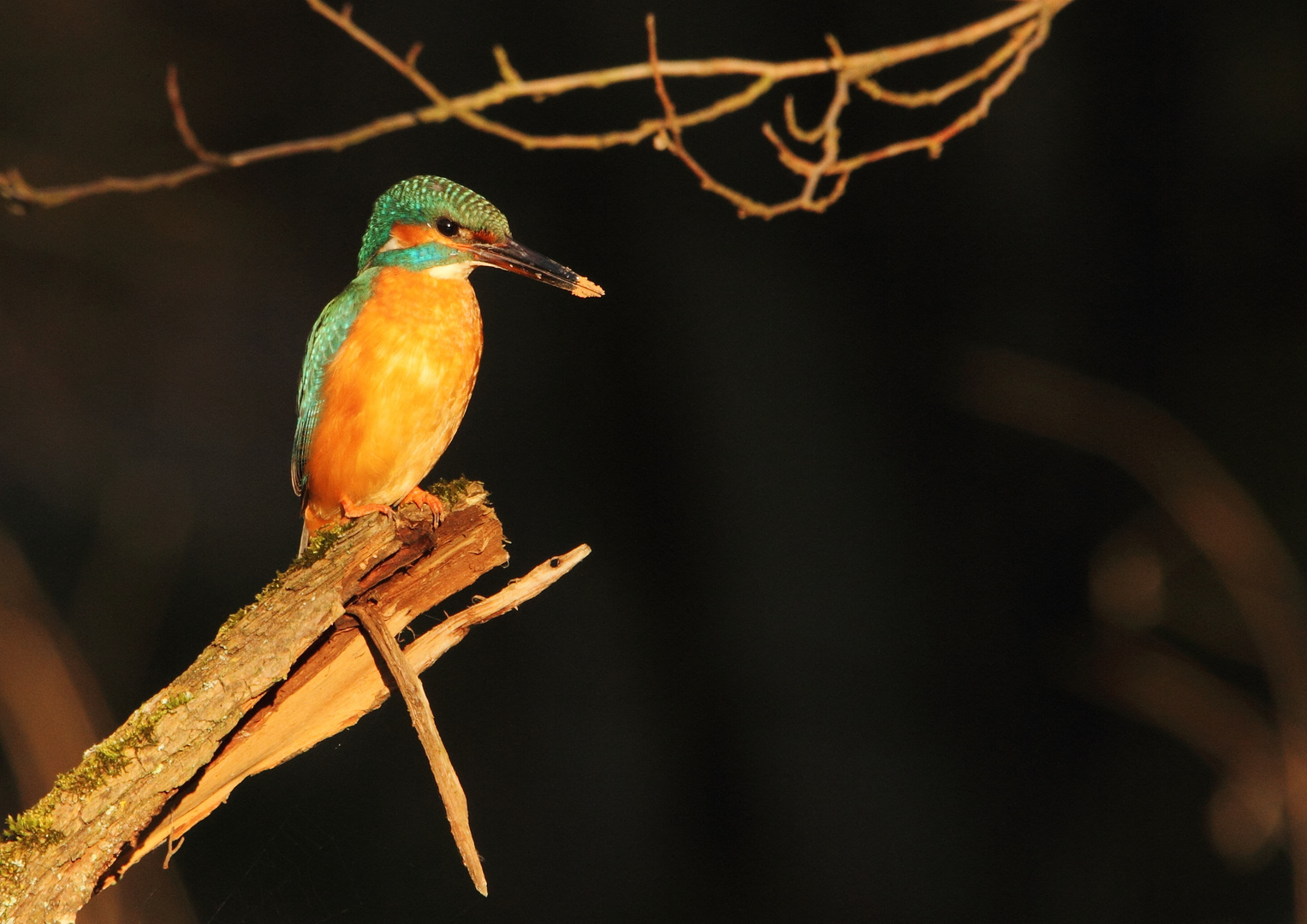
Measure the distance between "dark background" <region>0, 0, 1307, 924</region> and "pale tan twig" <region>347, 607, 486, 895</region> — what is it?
2.62 m

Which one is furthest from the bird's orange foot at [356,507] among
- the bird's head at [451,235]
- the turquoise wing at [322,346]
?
the bird's head at [451,235]

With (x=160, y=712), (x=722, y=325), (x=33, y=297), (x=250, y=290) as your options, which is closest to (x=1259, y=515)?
(x=722, y=325)

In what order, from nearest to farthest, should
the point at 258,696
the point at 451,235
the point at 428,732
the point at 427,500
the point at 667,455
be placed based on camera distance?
Result: the point at 258,696 → the point at 428,732 → the point at 427,500 → the point at 451,235 → the point at 667,455

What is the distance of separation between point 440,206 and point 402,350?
0.35 meters

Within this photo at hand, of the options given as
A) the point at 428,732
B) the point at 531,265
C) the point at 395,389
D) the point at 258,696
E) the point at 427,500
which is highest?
the point at 531,265

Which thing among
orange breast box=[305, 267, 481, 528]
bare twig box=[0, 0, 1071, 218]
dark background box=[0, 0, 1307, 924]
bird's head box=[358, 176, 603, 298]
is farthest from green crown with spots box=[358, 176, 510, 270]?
dark background box=[0, 0, 1307, 924]

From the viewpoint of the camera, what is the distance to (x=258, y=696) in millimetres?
1674

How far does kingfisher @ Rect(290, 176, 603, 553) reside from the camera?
243cm

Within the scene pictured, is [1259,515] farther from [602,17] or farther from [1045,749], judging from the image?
[602,17]

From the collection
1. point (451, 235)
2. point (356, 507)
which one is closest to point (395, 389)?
point (356, 507)

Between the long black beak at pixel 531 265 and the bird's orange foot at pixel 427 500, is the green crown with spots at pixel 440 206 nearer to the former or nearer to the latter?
the long black beak at pixel 531 265

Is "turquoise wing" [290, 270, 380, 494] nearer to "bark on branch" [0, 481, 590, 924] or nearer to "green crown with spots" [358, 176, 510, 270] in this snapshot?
"green crown with spots" [358, 176, 510, 270]

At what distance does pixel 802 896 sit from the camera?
4.83 m

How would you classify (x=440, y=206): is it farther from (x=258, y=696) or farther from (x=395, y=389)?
(x=258, y=696)
